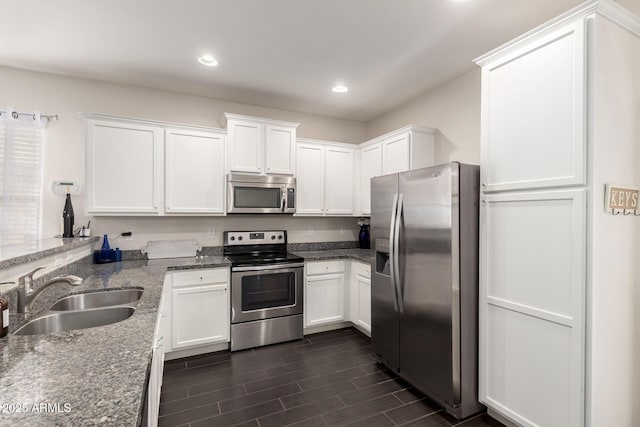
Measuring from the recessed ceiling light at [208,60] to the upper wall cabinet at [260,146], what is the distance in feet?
1.86

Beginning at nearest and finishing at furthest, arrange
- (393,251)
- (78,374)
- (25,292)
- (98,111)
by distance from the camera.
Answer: (78,374) → (25,292) → (393,251) → (98,111)

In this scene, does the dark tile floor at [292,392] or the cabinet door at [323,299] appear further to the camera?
the cabinet door at [323,299]

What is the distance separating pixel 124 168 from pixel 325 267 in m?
2.37

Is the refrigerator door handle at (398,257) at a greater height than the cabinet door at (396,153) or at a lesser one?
lesser

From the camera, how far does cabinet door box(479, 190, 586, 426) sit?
163cm

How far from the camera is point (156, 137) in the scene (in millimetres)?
3148

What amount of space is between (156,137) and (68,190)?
105 cm

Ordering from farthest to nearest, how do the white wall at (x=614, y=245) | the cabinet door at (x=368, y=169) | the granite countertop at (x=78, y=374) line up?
the cabinet door at (x=368, y=169)
the white wall at (x=614, y=245)
the granite countertop at (x=78, y=374)

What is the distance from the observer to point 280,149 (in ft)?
11.9

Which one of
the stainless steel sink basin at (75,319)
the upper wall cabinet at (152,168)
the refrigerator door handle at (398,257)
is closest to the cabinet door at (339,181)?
the upper wall cabinet at (152,168)

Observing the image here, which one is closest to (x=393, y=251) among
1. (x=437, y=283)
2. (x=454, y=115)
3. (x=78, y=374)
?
(x=437, y=283)

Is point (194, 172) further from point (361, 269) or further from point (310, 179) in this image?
point (361, 269)

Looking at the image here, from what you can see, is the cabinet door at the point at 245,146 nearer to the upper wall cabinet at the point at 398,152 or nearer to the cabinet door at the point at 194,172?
the cabinet door at the point at 194,172

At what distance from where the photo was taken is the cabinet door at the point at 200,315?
9.59 feet
